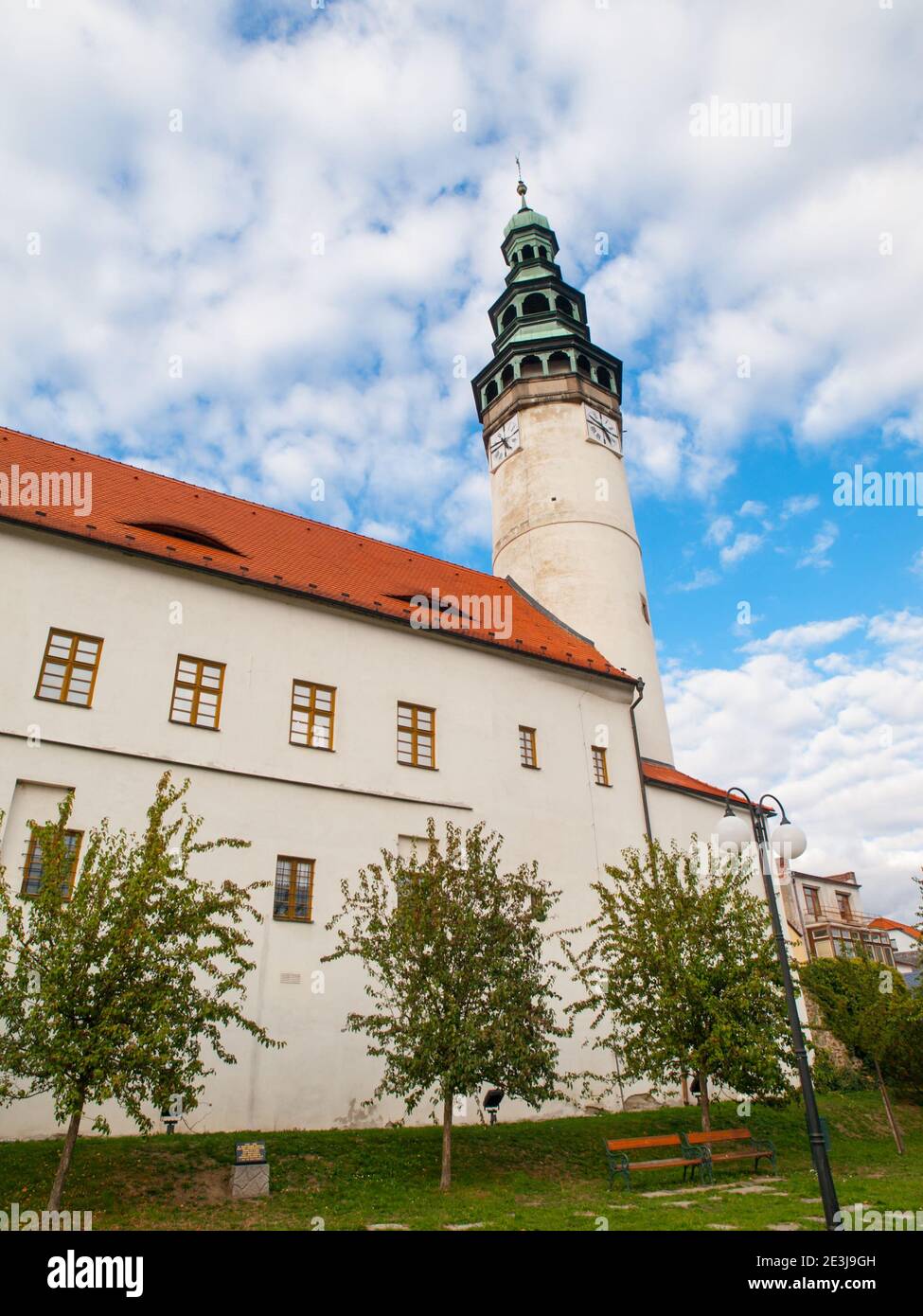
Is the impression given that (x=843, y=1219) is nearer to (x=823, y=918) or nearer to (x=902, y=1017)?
(x=902, y=1017)

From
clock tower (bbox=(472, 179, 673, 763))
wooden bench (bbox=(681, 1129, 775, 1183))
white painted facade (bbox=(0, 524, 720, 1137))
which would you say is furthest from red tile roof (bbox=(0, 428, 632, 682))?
wooden bench (bbox=(681, 1129, 775, 1183))

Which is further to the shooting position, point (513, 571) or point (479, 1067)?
point (513, 571)

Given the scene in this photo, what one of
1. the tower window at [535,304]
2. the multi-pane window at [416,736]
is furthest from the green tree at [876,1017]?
the tower window at [535,304]

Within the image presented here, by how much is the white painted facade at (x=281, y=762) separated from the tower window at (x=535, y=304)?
2303cm

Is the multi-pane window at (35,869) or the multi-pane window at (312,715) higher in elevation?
the multi-pane window at (312,715)

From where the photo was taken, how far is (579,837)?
22.7 metres

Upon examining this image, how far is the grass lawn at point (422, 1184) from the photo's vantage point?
10.5 meters

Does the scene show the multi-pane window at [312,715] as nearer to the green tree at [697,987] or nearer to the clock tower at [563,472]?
the green tree at [697,987]

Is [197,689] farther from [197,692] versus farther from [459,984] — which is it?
[459,984]

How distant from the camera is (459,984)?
13750 mm

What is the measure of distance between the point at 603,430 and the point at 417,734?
21.0m

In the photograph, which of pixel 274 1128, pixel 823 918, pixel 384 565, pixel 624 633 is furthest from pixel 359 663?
pixel 823 918

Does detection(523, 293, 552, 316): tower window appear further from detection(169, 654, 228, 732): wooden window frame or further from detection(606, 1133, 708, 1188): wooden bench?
detection(606, 1133, 708, 1188): wooden bench
